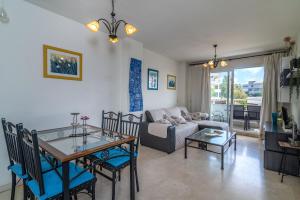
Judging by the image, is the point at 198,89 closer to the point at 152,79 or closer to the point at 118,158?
the point at 152,79

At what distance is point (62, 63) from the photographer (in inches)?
97.7

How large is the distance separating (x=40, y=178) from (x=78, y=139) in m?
0.63

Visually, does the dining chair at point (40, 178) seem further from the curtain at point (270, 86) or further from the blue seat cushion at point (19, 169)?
the curtain at point (270, 86)

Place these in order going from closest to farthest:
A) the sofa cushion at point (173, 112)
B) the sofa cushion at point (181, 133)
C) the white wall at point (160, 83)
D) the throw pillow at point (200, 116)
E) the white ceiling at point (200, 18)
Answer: the white ceiling at point (200, 18) < the sofa cushion at point (181, 133) < the white wall at point (160, 83) < the sofa cushion at point (173, 112) < the throw pillow at point (200, 116)

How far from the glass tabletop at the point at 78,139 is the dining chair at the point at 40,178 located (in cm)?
22

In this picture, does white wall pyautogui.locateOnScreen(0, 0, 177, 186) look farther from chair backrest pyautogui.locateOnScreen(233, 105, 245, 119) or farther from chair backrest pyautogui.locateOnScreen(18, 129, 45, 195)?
chair backrest pyautogui.locateOnScreen(233, 105, 245, 119)

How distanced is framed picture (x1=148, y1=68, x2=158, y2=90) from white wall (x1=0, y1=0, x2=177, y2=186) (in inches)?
40.7

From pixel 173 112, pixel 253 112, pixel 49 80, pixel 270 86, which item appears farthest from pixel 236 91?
pixel 49 80

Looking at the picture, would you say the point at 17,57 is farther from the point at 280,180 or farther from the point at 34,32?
the point at 280,180

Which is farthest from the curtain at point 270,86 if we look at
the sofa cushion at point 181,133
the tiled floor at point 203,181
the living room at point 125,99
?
the sofa cushion at point 181,133

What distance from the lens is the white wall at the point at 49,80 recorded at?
6.52 ft

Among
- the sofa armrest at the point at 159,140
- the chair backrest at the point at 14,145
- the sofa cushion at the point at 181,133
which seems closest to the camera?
the chair backrest at the point at 14,145

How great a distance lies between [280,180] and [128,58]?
355 centimetres

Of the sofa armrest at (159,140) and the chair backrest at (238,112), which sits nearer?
the sofa armrest at (159,140)
